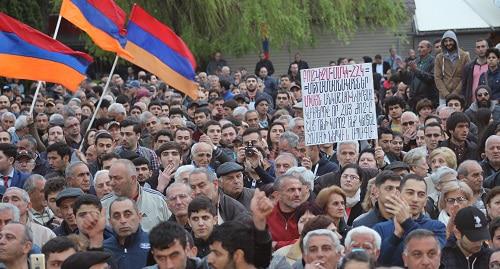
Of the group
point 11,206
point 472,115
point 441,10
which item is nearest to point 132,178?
point 11,206

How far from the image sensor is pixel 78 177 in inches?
540

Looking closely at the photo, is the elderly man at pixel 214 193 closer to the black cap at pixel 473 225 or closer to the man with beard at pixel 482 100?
the black cap at pixel 473 225

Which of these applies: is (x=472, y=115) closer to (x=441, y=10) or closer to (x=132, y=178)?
(x=132, y=178)

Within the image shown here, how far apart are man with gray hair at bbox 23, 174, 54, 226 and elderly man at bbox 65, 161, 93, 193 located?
0.89ft

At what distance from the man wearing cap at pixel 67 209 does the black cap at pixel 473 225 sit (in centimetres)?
375

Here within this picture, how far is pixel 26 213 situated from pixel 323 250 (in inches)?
157

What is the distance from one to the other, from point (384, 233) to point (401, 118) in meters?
7.12

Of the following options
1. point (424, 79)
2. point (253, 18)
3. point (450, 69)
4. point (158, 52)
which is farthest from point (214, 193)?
point (253, 18)

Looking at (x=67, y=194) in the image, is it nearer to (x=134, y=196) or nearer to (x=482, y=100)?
(x=134, y=196)

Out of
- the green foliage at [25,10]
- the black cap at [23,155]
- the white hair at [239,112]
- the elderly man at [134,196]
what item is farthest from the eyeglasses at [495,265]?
the green foliage at [25,10]

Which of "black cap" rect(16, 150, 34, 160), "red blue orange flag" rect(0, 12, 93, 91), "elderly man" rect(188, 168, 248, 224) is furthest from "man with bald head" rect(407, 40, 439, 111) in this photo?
"elderly man" rect(188, 168, 248, 224)

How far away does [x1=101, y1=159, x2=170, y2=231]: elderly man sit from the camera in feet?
40.1

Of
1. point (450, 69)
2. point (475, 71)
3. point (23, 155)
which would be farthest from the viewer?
point (450, 69)

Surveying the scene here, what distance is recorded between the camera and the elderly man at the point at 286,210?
11.4m
